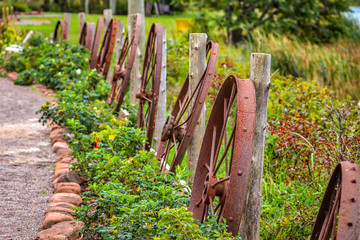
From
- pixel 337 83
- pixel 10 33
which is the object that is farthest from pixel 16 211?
pixel 10 33

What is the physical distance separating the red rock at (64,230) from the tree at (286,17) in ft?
31.4

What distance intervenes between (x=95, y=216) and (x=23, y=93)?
6123 mm

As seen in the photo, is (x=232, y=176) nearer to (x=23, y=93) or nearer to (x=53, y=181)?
(x=53, y=181)

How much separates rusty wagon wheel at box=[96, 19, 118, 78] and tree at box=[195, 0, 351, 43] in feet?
17.3

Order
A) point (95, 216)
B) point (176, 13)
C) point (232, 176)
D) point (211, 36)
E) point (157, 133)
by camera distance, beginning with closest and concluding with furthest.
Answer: point (232, 176) → point (95, 216) → point (157, 133) → point (211, 36) → point (176, 13)

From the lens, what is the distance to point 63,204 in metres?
3.84

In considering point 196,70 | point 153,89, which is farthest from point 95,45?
point 196,70

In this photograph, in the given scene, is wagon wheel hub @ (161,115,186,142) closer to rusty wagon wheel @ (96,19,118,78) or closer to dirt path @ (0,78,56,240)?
dirt path @ (0,78,56,240)

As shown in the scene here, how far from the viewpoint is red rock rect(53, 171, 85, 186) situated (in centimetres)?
443

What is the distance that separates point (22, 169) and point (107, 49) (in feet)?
10.2

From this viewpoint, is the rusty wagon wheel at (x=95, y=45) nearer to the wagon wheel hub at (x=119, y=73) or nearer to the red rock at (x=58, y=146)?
the wagon wheel hub at (x=119, y=73)

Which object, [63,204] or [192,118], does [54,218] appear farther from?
[192,118]

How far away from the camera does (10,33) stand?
12156 mm

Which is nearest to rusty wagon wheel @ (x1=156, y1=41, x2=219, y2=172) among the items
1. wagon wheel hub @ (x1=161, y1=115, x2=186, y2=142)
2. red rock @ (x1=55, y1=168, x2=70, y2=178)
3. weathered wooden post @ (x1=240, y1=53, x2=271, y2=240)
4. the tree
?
wagon wheel hub @ (x1=161, y1=115, x2=186, y2=142)
